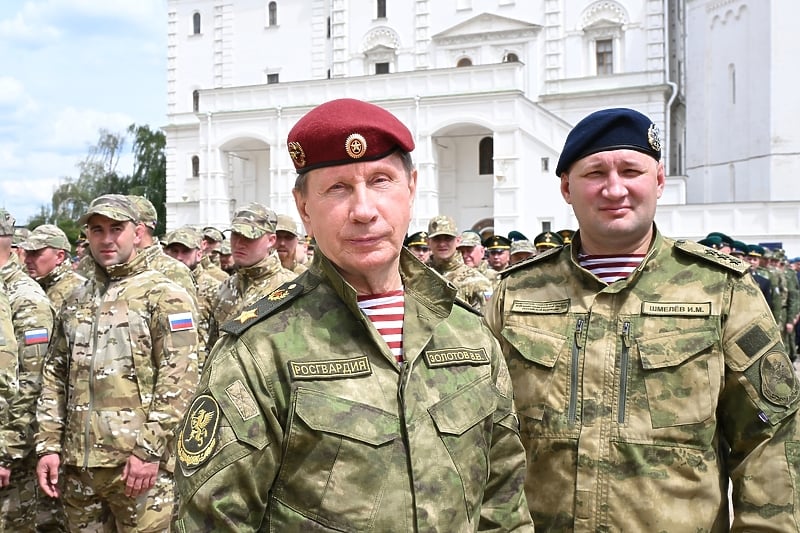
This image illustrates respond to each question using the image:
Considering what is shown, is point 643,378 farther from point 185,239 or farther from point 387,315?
point 185,239

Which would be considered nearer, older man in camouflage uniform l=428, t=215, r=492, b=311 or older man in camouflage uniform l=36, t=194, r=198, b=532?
older man in camouflage uniform l=36, t=194, r=198, b=532

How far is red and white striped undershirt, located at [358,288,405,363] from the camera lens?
222 centimetres

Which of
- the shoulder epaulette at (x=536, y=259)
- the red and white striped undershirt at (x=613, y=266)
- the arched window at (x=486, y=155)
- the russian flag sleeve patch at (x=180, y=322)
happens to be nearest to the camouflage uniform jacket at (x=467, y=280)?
the russian flag sleeve patch at (x=180, y=322)

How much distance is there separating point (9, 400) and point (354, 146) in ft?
13.0

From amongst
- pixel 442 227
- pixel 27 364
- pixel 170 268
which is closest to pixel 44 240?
pixel 170 268

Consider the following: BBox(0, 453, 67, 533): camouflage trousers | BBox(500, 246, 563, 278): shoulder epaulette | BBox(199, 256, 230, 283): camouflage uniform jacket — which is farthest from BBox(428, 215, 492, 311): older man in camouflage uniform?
BBox(500, 246, 563, 278): shoulder epaulette

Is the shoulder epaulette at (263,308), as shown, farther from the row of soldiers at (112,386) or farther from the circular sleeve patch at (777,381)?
the row of soldiers at (112,386)

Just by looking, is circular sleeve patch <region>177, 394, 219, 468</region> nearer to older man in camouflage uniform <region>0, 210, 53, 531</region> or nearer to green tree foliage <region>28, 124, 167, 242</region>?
older man in camouflage uniform <region>0, 210, 53, 531</region>

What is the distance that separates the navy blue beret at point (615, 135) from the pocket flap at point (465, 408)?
1.09m

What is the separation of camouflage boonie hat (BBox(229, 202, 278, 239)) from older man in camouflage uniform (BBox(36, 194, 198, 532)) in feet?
6.24

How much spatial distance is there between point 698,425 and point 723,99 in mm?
34855

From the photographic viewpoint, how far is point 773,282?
48.9ft

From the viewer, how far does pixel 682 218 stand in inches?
1065

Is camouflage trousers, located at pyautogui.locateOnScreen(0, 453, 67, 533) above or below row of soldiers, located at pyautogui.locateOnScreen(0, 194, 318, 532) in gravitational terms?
below
